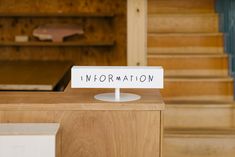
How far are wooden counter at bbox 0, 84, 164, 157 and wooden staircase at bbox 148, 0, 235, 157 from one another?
1529 millimetres

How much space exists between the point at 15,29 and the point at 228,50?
112 inches

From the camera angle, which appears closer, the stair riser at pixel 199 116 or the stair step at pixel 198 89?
the stair riser at pixel 199 116

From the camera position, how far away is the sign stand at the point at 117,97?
4.30 feet

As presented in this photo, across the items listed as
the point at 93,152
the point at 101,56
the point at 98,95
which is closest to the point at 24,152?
the point at 93,152

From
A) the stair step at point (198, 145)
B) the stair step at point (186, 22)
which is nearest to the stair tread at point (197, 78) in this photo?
the stair step at point (198, 145)

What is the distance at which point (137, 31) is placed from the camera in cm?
334

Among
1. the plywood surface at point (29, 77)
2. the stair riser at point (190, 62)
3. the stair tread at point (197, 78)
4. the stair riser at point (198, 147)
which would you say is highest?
the stair riser at point (190, 62)

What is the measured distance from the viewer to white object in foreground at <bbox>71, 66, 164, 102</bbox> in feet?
4.23

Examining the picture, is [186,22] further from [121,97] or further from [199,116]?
[121,97]

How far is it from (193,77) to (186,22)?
2.28 feet

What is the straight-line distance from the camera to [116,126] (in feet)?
4.14

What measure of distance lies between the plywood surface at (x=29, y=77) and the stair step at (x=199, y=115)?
0.87m

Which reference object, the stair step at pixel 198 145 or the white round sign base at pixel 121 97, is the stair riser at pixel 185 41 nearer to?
the stair step at pixel 198 145

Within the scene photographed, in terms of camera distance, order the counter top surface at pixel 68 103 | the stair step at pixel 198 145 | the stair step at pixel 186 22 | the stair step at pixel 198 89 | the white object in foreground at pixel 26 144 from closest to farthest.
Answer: the white object in foreground at pixel 26 144
the counter top surface at pixel 68 103
the stair step at pixel 198 145
the stair step at pixel 198 89
the stair step at pixel 186 22
